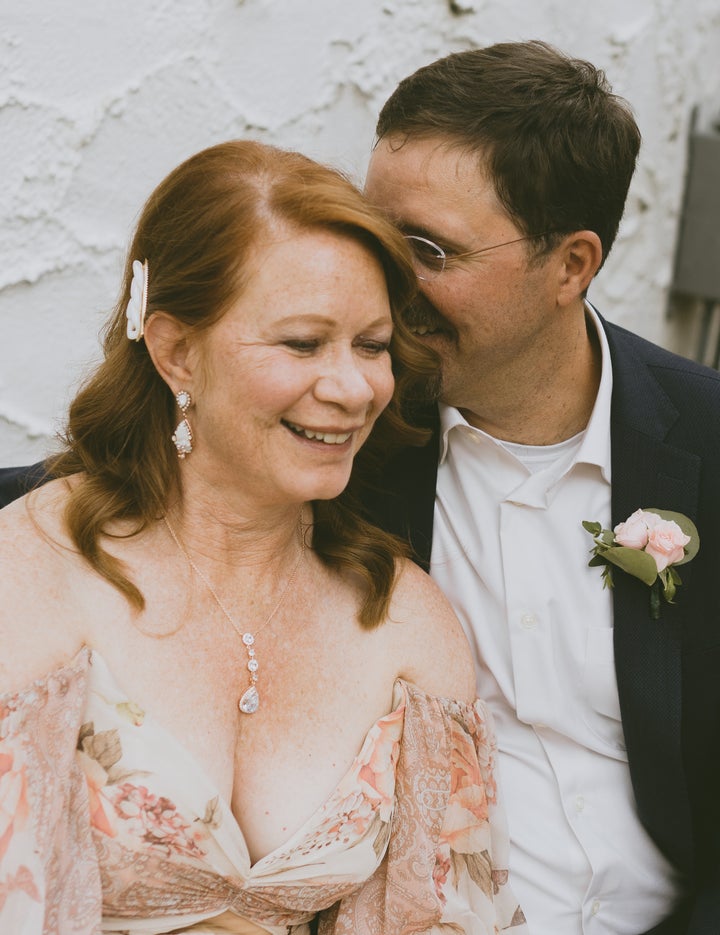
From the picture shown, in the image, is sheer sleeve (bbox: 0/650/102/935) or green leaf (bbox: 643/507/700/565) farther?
green leaf (bbox: 643/507/700/565)

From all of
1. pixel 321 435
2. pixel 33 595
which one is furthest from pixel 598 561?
pixel 33 595

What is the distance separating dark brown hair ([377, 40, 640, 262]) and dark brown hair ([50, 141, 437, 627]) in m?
0.39

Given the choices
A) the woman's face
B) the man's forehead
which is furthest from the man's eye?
the man's forehead

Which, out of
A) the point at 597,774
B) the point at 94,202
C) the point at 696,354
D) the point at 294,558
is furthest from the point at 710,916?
the point at 696,354

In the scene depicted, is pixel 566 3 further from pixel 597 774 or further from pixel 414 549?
pixel 597 774

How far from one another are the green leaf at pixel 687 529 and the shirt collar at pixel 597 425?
0.14 meters

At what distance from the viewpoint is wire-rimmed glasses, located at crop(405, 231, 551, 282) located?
2.28m

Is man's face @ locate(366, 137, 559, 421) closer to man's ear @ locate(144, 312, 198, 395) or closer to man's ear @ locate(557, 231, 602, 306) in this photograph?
man's ear @ locate(557, 231, 602, 306)

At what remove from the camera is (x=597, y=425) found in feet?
7.88

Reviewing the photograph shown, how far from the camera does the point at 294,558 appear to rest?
7.15ft

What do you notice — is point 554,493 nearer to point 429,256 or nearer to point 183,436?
point 429,256

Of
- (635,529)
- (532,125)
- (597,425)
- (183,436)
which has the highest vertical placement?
(532,125)

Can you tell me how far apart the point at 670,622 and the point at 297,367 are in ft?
3.24

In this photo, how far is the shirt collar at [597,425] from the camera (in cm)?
238
